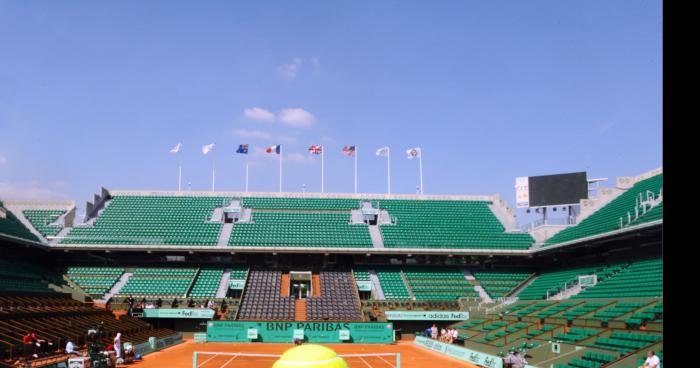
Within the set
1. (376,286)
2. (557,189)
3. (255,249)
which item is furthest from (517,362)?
(557,189)

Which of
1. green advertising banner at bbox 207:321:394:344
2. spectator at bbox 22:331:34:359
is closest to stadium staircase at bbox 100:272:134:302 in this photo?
green advertising banner at bbox 207:321:394:344

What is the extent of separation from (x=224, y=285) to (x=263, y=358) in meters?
18.2

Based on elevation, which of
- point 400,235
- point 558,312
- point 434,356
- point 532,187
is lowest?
point 434,356

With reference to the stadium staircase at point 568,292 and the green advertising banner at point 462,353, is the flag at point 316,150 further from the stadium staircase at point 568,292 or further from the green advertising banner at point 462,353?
the stadium staircase at point 568,292

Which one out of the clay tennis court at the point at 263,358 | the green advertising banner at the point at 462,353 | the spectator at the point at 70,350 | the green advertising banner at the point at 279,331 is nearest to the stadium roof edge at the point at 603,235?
the green advertising banner at the point at 462,353

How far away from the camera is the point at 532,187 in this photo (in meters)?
58.3

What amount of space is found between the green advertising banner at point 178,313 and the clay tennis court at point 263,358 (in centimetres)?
273

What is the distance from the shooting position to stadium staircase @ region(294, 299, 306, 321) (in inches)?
1909

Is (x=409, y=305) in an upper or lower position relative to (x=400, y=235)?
lower

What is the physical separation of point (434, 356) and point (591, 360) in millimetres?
12139
